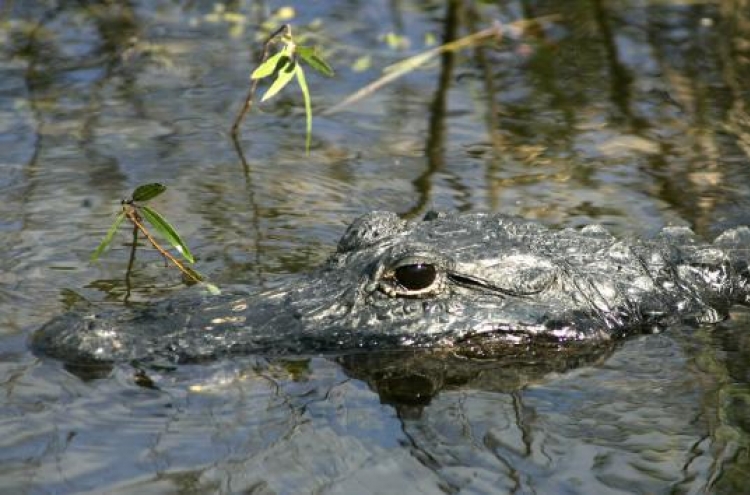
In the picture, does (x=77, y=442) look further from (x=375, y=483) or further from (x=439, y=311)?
(x=439, y=311)

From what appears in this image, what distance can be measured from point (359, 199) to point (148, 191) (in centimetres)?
162

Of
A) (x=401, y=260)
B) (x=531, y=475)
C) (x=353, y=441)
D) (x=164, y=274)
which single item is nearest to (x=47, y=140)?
(x=164, y=274)

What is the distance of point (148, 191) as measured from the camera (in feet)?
16.9

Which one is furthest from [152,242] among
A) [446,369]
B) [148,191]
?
[446,369]

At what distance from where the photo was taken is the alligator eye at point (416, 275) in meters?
5.02

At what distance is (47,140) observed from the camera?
7.12 metres

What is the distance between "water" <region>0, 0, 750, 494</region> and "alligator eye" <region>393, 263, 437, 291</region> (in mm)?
311

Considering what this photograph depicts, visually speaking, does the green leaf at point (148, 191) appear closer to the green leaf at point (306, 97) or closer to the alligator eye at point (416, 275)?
the alligator eye at point (416, 275)

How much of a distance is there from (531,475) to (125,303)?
74.5 inches

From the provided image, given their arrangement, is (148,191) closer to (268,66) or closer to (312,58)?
(268,66)

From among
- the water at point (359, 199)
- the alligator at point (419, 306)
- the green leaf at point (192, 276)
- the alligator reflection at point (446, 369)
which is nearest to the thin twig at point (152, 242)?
the green leaf at point (192, 276)

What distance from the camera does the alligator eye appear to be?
5.02 metres

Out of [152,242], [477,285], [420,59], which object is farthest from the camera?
[420,59]

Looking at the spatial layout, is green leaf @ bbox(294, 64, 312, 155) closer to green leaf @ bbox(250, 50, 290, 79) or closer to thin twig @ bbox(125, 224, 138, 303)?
green leaf @ bbox(250, 50, 290, 79)
